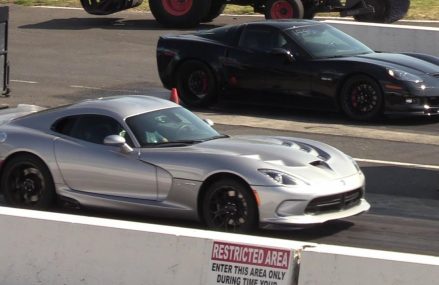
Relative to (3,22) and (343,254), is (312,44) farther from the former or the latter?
(343,254)

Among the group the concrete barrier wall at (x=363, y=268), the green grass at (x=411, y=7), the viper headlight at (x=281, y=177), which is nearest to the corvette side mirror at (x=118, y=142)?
the viper headlight at (x=281, y=177)

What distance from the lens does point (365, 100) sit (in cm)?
1641

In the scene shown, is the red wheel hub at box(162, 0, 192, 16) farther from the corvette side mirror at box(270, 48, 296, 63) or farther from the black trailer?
the corvette side mirror at box(270, 48, 296, 63)

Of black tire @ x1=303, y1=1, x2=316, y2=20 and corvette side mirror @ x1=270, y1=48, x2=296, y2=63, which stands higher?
corvette side mirror @ x1=270, y1=48, x2=296, y2=63

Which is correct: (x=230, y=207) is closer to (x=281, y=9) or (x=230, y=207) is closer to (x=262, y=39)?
(x=262, y=39)

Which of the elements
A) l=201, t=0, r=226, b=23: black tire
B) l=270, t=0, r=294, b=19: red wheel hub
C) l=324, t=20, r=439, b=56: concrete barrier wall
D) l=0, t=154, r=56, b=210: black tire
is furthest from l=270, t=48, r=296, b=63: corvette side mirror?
l=201, t=0, r=226, b=23: black tire

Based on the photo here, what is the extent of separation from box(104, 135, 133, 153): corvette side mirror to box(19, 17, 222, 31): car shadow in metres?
15.8

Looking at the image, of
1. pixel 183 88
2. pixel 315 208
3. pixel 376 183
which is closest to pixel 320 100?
pixel 183 88

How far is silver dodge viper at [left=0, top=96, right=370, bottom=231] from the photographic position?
1016 centimetres

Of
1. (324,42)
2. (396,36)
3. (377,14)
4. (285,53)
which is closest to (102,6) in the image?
(377,14)

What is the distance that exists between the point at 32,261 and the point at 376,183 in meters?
5.81

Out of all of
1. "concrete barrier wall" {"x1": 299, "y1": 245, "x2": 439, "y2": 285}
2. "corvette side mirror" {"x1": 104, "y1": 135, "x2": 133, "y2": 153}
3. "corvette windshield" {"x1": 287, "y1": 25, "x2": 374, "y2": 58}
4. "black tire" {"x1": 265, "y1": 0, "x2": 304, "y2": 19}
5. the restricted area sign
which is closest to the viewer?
"concrete barrier wall" {"x1": 299, "y1": 245, "x2": 439, "y2": 285}

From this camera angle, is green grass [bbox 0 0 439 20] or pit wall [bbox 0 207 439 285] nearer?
pit wall [bbox 0 207 439 285]

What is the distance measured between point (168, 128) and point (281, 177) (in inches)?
60.7
